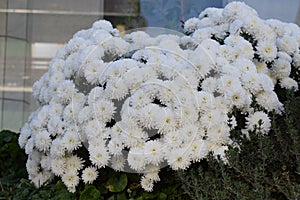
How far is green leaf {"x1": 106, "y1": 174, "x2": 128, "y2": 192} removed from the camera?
246 cm

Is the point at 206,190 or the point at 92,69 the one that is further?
the point at 92,69

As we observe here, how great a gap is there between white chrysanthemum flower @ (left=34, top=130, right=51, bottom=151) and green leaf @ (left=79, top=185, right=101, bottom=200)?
11.0 inches

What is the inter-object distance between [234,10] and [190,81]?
512 mm

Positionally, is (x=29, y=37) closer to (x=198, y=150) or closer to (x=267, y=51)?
(x=267, y=51)

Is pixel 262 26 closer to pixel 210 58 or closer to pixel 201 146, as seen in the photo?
pixel 210 58

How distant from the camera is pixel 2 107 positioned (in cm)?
448

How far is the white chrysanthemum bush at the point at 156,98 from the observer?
236 centimetres

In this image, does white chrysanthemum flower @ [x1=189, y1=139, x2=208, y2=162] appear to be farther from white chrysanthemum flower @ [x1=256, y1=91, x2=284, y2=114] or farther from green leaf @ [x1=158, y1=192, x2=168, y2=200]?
white chrysanthemum flower @ [x1=256, y1=91, x2=284, y2=114]

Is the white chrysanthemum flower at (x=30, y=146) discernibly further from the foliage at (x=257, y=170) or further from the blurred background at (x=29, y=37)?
the blurred background at (x=29, y=37)

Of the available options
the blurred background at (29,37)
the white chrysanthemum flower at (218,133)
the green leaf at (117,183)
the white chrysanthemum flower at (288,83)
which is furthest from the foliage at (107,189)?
the blurred background at (29,37)

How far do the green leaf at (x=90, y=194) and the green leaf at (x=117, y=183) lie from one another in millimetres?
60

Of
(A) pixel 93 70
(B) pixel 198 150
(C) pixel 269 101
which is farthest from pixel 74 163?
(C) pixel 269 101

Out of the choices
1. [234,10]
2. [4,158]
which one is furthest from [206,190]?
[4,158]

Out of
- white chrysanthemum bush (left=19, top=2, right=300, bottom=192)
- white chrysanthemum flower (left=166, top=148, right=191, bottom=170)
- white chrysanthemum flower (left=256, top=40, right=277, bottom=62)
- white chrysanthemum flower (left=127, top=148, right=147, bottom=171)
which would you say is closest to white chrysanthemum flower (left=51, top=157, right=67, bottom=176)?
white chrysanthemum bush (left=19, top=2, right=300, bottom=192)
